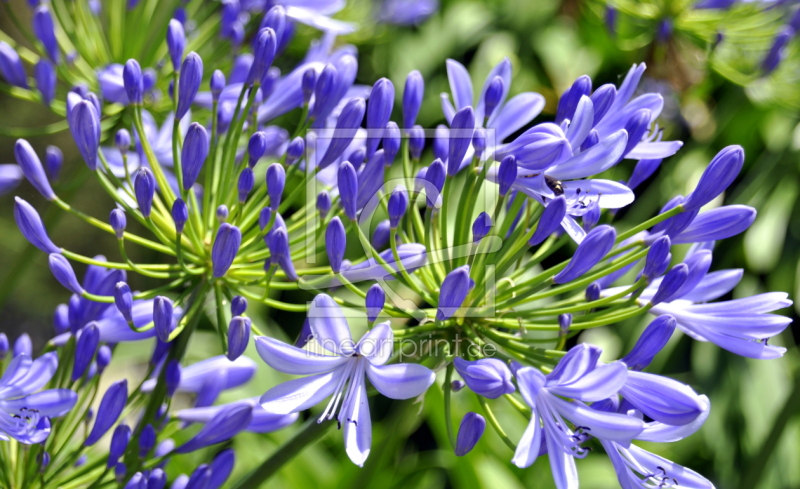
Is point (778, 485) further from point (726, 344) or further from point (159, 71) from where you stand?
point (159, 71)

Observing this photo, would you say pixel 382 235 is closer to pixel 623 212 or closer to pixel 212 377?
pixel 212 377

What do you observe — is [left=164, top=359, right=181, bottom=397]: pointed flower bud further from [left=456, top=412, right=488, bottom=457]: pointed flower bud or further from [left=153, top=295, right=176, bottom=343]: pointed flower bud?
[left=456, top=412, right=488, bottom=457]: pointed flower bud

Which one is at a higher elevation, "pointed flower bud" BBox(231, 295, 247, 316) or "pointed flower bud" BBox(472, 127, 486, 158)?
"pointed flower bud" BBox(472, 127, 486, 158)

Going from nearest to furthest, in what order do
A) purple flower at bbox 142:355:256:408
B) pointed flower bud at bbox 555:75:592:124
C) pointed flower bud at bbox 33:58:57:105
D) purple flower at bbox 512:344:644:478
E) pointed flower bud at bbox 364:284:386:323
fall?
purple flower at bbox 512:344:644:478, pointed flower bud at bbox 364:284:386:323, pointed flower bud at bbox 555:75:592:124, purple flower at bbox 142:355:256:408, pointed flower bud at bbox 33:58:57:105

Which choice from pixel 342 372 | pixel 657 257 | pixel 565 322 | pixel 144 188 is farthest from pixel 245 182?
pixel 657 257

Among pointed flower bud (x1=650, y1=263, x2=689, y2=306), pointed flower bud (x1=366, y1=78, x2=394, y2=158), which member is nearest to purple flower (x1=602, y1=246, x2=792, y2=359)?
pointed flower bud (x1=650, y1=263, x2=689, y2=306)

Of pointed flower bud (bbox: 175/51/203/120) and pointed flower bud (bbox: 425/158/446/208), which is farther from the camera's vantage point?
pointed flower bud (bbox: 175/51/203/120)
